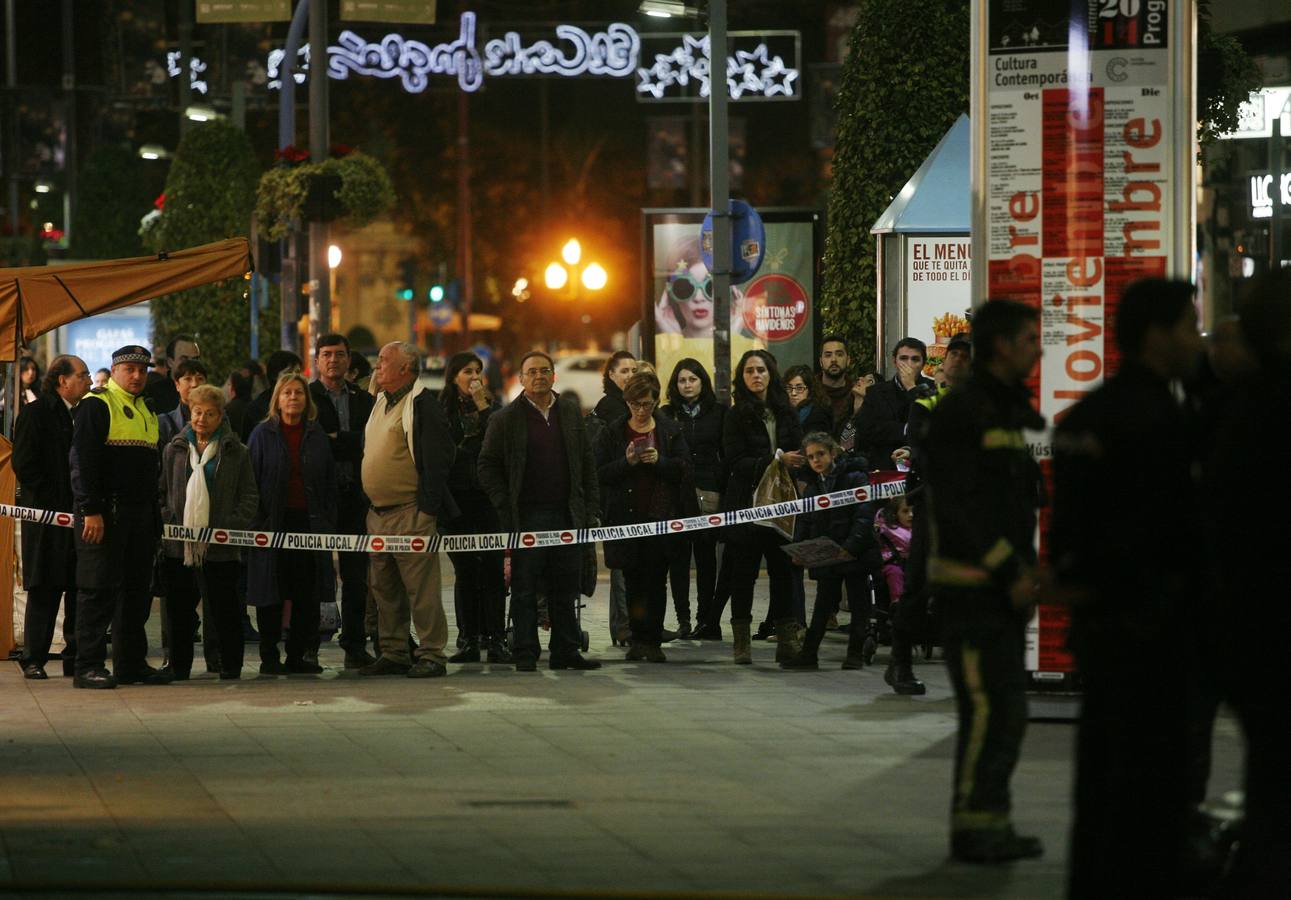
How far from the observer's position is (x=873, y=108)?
778 inches

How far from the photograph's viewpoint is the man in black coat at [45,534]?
13172 mm

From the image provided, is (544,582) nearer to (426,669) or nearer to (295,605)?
(426,669)

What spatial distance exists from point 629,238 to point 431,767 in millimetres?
53694

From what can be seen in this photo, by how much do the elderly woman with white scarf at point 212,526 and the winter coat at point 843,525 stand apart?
3374mm

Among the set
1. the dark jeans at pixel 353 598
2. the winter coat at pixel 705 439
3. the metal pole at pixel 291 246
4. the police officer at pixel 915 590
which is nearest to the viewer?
the police officer at pixel 915 590

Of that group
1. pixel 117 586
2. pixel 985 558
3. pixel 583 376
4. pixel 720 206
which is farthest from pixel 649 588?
pixel 583 376

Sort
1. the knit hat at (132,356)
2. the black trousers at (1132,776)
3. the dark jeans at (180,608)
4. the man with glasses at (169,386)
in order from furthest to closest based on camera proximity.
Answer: the man with glasses at (169,386), the dark jeans at (180,608), the knit hat at (132,356), the black trousers at (1132,776)

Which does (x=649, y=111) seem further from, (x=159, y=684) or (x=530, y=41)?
(x=159, y=684)

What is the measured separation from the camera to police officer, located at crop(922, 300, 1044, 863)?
24.1 feet

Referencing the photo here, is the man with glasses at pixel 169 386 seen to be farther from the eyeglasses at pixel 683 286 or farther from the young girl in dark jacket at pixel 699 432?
the eyeglasses at pixel 683 286

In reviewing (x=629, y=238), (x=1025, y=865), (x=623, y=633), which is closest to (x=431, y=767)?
(x=1025, y=865)

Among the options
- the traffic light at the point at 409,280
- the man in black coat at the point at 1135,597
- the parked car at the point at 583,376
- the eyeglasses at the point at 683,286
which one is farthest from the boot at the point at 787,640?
the traffic light at the point at 409,280

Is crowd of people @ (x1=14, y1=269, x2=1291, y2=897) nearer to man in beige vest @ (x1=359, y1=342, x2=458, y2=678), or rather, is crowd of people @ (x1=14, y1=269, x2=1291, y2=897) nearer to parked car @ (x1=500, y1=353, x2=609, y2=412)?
man in beige vest @ (x1=359, y1=342, x2=458, y2=678)

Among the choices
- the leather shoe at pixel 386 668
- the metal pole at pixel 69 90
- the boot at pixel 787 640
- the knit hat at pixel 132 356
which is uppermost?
the metal pole at pixel 69 90
